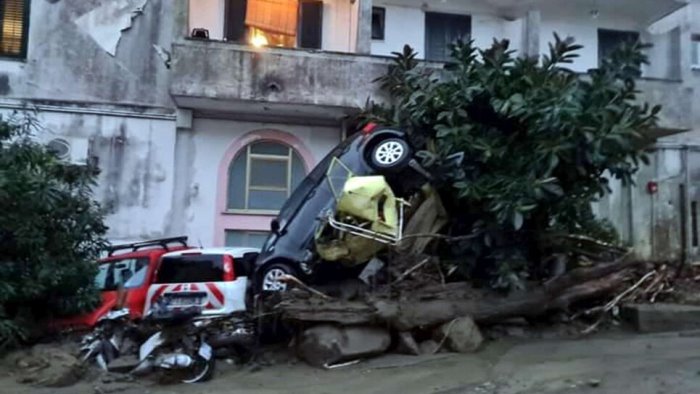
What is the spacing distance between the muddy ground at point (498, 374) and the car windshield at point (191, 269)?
172 cm

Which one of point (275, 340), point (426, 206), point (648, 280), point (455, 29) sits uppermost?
point (455, 29)

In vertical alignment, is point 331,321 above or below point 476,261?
below

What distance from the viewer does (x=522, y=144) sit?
10.2m

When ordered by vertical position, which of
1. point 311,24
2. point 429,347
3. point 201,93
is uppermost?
point 311,24

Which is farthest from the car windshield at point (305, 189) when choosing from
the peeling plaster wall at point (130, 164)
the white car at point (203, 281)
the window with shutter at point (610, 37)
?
the window with shutter at point (610, 37)

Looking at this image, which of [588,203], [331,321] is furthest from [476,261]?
[331,321]

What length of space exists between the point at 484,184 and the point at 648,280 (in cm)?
360

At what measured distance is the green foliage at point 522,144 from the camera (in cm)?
959

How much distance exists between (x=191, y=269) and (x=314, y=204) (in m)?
2.12

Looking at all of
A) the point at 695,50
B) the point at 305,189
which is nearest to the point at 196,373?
the point at 305,189

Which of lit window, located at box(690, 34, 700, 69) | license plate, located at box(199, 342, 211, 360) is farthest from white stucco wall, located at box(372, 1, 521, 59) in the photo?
license plate, located at box(199, 342, 211, 360)

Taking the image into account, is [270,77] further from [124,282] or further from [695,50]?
[695,50]

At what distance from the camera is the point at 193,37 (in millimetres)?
14984

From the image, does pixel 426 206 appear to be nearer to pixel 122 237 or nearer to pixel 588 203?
pixel 588 203
